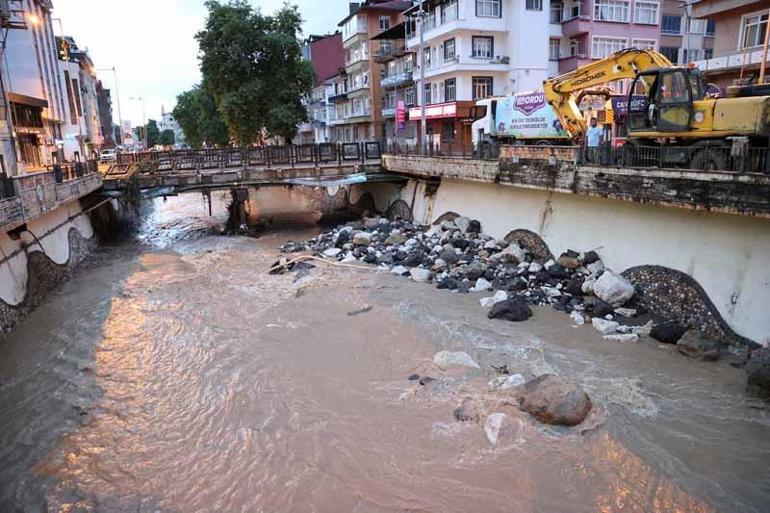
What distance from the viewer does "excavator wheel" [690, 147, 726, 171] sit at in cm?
1195

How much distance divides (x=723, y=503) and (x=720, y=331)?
5523mm

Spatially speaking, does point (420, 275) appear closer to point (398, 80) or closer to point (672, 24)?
point (398, 80)

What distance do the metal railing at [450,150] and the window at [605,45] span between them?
52.6 ft

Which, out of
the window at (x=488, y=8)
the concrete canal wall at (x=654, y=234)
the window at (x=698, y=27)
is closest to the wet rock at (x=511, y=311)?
the concrete canal wall at (x=654, y=234)

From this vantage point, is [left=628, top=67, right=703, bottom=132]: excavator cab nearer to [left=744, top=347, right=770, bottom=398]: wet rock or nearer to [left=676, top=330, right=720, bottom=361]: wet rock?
[left=676, top=330, right=720, bottom=361]: wet rock

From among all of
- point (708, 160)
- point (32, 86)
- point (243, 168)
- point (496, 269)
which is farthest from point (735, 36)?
point (32, 86)

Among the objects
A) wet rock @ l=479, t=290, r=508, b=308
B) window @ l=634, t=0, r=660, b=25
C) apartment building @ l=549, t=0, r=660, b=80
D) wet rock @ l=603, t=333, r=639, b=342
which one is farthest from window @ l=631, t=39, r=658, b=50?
wet rock @ l=603, t=333, r=639, b=342

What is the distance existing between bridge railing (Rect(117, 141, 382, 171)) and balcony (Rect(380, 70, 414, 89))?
1499cm

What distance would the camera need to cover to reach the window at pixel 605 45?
35031 millimetres

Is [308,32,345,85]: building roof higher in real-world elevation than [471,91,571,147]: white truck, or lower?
higher

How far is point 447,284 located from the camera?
56.0ft

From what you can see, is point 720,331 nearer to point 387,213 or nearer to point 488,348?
point 488,348

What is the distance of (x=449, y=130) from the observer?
3834 centimetres

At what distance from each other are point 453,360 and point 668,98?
8551 mm
